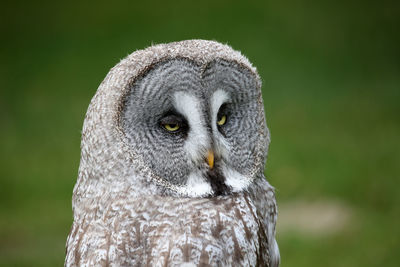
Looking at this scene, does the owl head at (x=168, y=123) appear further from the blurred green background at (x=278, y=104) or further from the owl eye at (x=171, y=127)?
the blurred green background at (x=278, y=104)

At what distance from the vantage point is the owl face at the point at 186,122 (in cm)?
275

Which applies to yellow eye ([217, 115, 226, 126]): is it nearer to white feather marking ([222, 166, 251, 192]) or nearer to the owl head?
the owl head

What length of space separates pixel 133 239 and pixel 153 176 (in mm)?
297

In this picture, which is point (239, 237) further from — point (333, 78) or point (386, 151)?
point (333, 78)

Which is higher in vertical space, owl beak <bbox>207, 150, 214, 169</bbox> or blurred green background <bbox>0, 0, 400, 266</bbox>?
blurred green background <bbox>0, 0, 400, 266</bbox>

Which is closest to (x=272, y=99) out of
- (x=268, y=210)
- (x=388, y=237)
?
(x=388, y=237)

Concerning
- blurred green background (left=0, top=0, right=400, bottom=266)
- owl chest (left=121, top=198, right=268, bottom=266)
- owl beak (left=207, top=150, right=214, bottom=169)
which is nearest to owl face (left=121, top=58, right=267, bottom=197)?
owl beak (left=207, top=150, right=214, bottom=169)

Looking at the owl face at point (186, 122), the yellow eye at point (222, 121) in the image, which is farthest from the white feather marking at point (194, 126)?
the yellow eye at point (222, 121)

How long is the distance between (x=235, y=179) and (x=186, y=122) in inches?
14.5

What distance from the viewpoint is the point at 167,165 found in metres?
2.80

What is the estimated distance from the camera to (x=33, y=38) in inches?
453

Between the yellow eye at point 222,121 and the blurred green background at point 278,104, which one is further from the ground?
the blurred green background at point 278,104

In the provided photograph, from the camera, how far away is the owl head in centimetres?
275

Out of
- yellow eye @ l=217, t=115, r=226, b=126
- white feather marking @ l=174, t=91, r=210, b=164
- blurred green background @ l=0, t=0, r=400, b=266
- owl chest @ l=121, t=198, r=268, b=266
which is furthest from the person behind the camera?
blurred green background @ l=0, t=0, r=400, b=266
